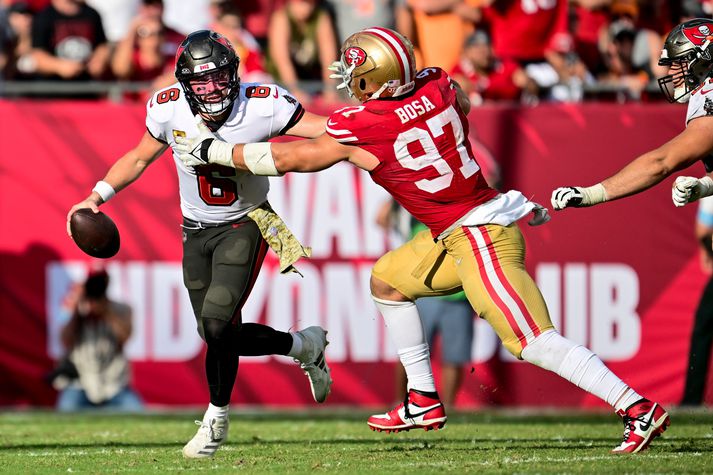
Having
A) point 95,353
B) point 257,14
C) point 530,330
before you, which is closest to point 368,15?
point 257,14

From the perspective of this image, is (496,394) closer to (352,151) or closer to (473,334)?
(473,334)

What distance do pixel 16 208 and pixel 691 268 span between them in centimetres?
501

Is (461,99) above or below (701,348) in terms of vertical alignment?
above

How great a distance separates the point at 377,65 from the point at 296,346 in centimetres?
157

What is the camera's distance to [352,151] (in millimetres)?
5484

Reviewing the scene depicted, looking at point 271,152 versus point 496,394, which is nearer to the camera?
point 271,152

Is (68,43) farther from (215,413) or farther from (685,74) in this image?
(685,74)

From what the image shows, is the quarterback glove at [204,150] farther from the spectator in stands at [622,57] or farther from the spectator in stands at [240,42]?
the spectator in stands at [622,57]

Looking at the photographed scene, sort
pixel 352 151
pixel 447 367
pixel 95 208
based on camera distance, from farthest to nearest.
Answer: pixel 447 367
pixel 95 208
pixel 352 151

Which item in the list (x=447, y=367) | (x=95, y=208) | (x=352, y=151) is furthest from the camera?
(x=447, y=367)

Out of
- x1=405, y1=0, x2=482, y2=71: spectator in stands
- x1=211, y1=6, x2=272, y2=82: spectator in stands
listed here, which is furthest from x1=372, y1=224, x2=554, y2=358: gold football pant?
x1=405, y1=0, x2=482, y2=71: spectator in stands

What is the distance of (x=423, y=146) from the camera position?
5.50 meters

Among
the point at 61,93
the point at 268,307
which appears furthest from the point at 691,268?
the point at 61,93

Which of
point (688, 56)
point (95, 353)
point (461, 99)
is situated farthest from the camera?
point (95, 353)
